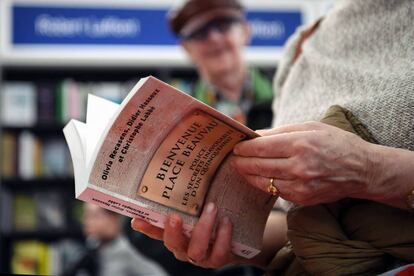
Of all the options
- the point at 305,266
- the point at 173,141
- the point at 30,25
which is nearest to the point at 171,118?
the point at 173,141

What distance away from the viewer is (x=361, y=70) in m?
0.92

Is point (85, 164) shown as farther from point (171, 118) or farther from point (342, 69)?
point (342, 69)

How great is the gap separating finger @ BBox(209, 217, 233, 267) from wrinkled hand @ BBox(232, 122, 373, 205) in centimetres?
12

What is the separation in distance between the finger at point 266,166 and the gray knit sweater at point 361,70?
18 cm

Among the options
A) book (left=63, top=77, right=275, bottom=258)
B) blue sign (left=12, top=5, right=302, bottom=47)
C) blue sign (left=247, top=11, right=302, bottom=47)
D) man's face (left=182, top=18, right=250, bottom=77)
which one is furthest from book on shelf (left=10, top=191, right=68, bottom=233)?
book (left=63, top=77, right=275, bottom=258)

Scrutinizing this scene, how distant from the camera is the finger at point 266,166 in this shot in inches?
28.6

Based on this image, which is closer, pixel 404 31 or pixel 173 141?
pixel 173 141

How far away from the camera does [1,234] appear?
4082 millimetres

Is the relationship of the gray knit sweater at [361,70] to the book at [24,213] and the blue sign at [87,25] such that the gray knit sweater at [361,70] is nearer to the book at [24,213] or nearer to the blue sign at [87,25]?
the blue sign at [87,25]

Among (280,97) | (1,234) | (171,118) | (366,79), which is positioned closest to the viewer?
(171,118)

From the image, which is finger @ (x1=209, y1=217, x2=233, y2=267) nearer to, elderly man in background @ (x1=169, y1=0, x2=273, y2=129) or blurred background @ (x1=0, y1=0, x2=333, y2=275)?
elderly man in background @ (x1=169, y1=0, x2=273, y2=129)

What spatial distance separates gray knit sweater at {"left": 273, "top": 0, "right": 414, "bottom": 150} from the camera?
818mm

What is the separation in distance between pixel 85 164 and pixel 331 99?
427 mm

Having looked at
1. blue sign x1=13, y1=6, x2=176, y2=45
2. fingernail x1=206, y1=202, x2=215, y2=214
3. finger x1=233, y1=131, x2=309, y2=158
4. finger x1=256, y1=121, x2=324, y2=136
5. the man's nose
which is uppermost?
finger x1=256, y1=121, x2=324, y2=136
